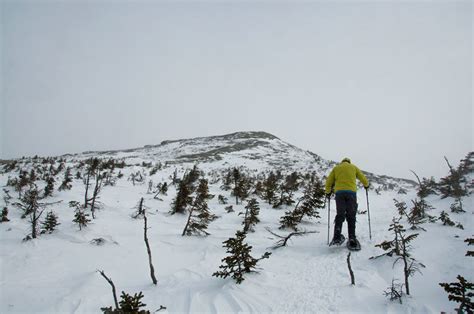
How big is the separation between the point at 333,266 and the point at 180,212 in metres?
7.35

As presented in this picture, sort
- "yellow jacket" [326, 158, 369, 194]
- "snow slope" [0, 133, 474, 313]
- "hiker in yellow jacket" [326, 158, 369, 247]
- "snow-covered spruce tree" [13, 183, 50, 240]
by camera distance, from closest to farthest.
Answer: "snow slope" [0, 133, 474, 313] < "hiker in yellow jacket" [326, 158, 369, 247] < "yellow jacket" [326, 158, 369, 194] < "snow-covered spruce tree" [13, 183, 50, 240]

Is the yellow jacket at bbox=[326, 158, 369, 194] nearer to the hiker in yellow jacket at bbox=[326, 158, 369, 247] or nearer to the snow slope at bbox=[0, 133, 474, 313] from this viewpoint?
the hiker in yellow jacket at bbox=[326, 158, 369, 247]

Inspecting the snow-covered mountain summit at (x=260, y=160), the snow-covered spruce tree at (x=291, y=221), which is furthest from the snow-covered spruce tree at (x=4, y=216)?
the snow-covered mountain summit at (x=260, y=160)

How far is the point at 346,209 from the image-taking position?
18.5 feet

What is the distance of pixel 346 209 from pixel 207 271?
3.39 metres

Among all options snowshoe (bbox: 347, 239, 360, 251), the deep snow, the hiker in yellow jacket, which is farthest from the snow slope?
the hiker in yellow jacket

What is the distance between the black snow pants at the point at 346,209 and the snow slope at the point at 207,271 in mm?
469

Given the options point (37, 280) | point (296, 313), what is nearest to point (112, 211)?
point (37, 280)

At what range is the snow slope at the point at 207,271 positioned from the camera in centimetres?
369

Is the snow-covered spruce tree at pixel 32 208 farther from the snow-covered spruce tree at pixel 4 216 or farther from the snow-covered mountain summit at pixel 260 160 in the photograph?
the snow-covered mountain summit at pixel 260 160

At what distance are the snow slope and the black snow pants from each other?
0.47 meters

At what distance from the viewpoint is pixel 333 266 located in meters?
4.70

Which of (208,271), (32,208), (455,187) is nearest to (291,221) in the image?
(208,271)

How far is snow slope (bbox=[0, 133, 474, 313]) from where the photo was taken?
3.69 metres
